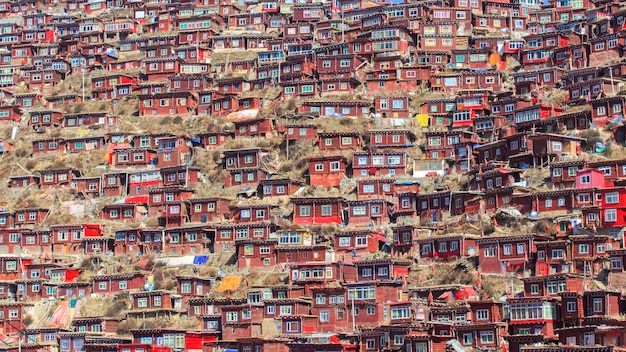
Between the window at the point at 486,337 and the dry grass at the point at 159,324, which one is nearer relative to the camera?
the window at the point at 486,337

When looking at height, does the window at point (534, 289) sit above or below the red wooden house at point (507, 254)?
below

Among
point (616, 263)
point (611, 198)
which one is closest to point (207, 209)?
point (611, 198)

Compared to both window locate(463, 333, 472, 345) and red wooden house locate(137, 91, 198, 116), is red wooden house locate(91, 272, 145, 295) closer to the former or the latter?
red wooden house locate(137, 91, 198, 116)

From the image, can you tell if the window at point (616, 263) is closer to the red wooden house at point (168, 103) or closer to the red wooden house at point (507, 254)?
the red wooden house at point (507, 254)

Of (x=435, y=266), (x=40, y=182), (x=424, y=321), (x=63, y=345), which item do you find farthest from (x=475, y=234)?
(x=40, y=182)

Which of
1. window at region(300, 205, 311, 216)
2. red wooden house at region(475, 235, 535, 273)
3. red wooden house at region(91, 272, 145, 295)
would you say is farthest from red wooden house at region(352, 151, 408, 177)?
red wooden house at region(91, 272, 145, 295)

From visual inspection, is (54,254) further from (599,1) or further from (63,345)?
(599,1)

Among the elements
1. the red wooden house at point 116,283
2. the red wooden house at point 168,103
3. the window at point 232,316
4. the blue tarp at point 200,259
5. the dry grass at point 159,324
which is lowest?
the dry grass at point 159,324

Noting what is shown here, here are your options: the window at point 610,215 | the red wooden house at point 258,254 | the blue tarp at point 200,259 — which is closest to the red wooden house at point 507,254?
the window at point 610,215
